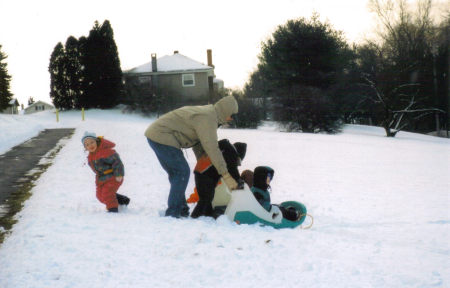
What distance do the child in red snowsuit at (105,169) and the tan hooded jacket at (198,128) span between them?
750 mm

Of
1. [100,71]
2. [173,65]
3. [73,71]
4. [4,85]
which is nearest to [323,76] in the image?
[173,65]

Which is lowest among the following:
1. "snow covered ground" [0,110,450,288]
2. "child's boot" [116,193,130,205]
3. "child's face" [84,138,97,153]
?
"snow covered ground" [0,110,450,288]

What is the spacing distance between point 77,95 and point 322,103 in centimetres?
2348

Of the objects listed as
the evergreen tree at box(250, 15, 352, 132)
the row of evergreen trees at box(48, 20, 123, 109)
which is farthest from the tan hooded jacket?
the row of evergreen trees at box(48, 20, 123, 109)

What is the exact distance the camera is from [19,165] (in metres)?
10.3

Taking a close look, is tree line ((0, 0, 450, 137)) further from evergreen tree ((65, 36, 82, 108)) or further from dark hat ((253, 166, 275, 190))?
dark hat ((253, 166, 275, 190))

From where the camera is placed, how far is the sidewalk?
7.34m

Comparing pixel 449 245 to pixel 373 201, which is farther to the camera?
pixel 373 201

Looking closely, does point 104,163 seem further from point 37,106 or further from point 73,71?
point 37,106

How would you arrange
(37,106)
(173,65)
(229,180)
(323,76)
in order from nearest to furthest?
(229,180)
(323,76)
(173,65)
(37,106)

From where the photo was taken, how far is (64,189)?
7.09m

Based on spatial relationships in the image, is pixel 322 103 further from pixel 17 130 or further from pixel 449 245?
pixel 449 245

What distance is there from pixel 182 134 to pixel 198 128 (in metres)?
0.34

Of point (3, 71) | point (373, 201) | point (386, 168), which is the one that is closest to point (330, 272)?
point (373, 201)
